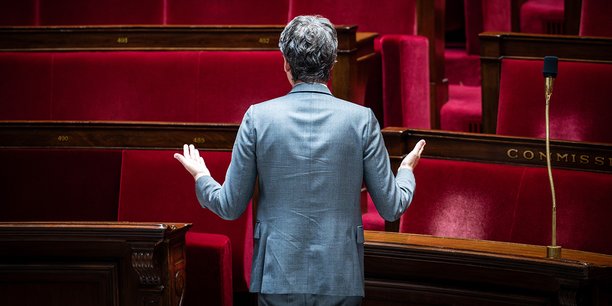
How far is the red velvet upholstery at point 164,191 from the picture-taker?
0.82 m

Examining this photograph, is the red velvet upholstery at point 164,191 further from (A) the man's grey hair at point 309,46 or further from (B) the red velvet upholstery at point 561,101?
(A) the man's grey hair at point 309,46

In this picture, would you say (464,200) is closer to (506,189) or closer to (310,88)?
(506,189)

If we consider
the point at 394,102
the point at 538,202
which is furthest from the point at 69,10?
the point at 538,202

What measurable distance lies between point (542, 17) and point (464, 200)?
1.64 feet

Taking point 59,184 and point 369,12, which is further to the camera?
point 369,12

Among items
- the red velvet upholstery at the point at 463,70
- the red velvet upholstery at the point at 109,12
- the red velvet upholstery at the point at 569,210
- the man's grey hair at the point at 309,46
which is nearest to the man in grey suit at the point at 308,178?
the man's grey hair at the point at 309,46

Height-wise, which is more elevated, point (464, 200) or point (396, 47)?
point (396, 47)

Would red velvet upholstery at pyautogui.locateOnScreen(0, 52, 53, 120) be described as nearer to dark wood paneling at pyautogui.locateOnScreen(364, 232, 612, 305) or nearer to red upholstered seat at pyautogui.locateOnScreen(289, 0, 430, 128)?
red upholstered seat at pyautogui.locateOnScreen(289, 0, 430, 128)

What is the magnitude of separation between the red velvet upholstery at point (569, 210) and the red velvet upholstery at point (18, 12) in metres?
0.62

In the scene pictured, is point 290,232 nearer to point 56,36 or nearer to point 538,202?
point 538,202

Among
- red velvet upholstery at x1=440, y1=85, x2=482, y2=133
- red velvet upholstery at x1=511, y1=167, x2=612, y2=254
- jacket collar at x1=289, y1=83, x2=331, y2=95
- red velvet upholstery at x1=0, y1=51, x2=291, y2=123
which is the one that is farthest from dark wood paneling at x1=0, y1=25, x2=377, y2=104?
jacket collar at x1=289, y1=83, x2=331, y2=95

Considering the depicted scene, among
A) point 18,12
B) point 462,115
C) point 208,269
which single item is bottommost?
point 208,269

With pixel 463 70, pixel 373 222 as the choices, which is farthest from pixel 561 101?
pixel 463 70

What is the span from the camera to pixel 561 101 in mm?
821
